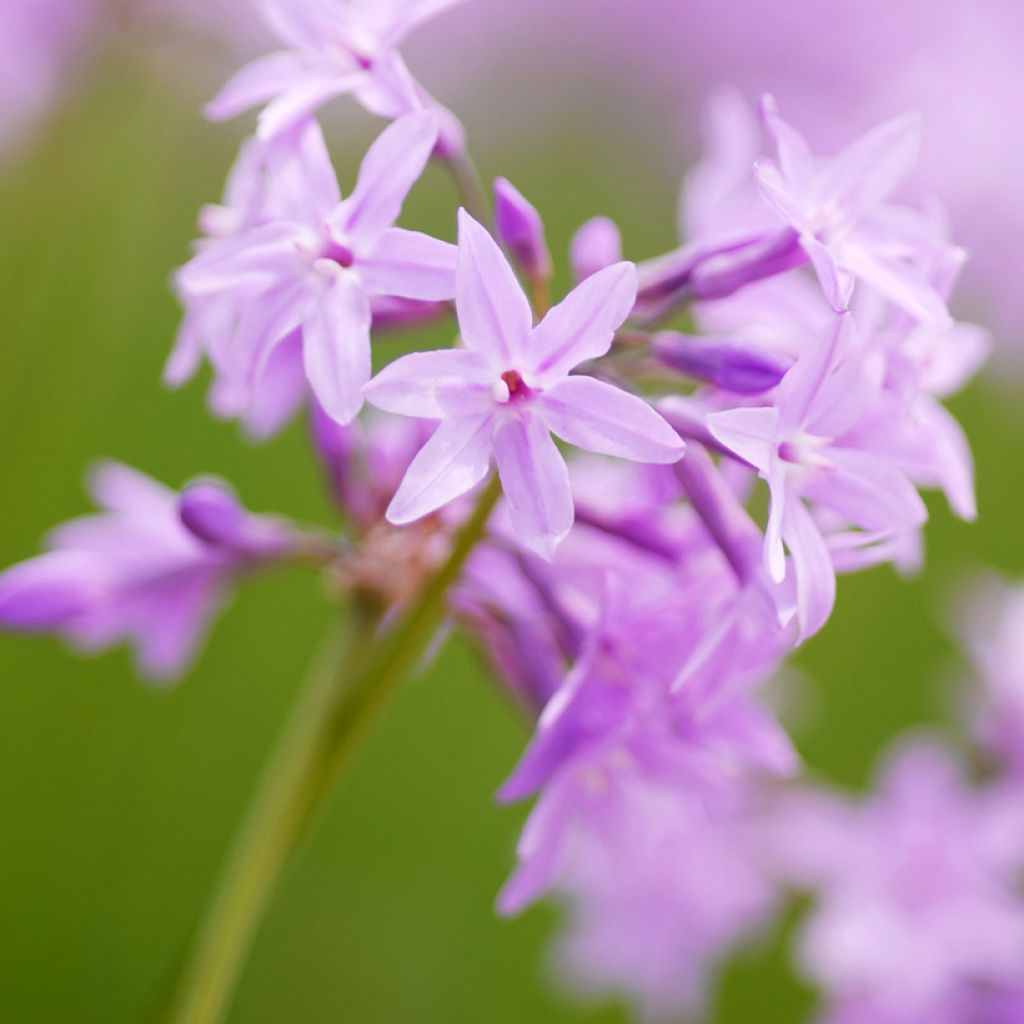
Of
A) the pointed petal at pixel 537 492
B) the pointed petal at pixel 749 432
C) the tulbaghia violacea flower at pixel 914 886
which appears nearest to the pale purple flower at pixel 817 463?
the pointed petal at pixel 749 432

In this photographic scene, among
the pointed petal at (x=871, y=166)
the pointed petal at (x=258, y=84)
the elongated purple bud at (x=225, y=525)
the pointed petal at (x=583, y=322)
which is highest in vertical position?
the pointed petal at (x=258, y=84)

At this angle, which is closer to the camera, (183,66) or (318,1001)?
(183,66)

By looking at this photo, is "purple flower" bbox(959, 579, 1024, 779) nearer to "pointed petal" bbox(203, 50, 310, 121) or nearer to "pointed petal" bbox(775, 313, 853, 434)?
"pointed petal" bbox(775, 313, 853, 434)

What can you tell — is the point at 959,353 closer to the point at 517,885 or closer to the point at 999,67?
the point at 517,885

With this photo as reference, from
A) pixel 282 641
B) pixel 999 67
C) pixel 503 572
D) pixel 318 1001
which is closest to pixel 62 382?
pixel 282 641

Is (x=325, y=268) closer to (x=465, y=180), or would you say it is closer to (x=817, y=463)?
(x=465, y=180)

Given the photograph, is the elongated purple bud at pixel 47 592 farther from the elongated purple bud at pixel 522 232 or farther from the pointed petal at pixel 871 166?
the pointed petal at pixel 871 166
